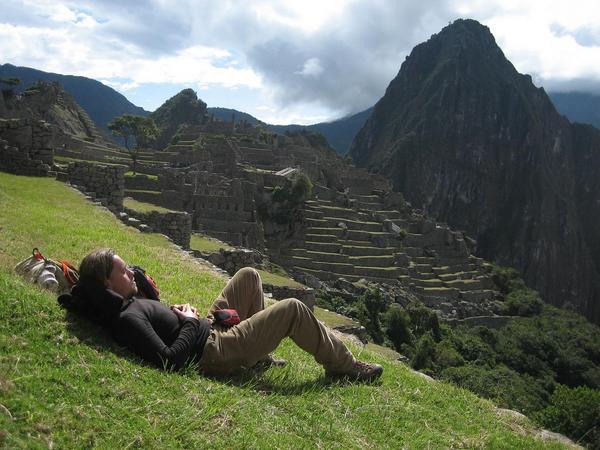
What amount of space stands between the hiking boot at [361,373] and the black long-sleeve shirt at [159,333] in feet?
4.48

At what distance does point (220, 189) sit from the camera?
116 ft

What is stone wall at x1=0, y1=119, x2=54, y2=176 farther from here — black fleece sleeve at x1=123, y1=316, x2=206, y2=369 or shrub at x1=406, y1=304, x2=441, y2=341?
shrub at x1=406, y1=304, x2=441, y2=341

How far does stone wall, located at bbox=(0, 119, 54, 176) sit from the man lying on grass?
12700 millimetres

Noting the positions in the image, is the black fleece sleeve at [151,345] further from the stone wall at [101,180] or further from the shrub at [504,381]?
the shrub at [504,381]

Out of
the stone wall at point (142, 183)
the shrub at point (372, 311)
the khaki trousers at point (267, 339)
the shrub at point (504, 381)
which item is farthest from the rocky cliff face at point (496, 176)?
the khaki trousers at point (267, 339)

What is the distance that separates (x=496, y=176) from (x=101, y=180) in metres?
186

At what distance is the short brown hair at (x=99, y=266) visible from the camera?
14.3ft

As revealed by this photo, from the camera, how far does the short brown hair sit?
14.3 ft

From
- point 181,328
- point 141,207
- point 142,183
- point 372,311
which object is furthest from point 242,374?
point 142,183

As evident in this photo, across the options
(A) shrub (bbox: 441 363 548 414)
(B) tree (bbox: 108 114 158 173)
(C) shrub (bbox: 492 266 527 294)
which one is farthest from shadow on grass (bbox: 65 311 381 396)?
(C) shrub (bbox: 492 266 527 294)

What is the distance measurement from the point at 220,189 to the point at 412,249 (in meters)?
24.8

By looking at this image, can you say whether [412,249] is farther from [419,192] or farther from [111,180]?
[419,192]

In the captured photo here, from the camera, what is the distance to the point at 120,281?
445 centimetres

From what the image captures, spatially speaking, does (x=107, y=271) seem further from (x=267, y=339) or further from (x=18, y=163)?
(x=18, y=163)
